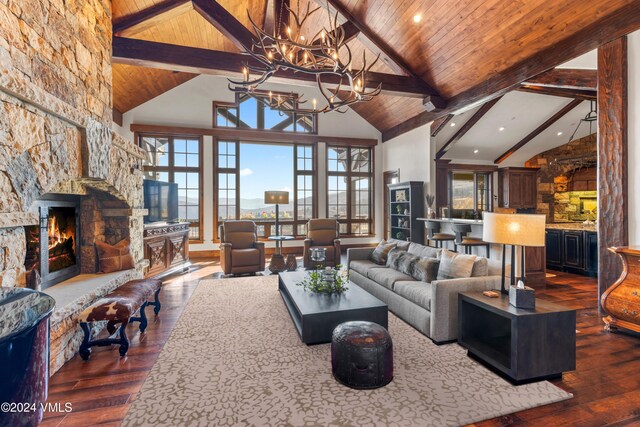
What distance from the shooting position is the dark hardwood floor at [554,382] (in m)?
1.83

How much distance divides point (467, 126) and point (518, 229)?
18.8 ft

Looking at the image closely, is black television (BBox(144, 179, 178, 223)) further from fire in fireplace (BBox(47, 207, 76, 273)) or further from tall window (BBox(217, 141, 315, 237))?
fire in fireplace (BBox(47, 207, 76, 273))

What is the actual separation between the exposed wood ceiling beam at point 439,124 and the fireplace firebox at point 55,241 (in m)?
6.57

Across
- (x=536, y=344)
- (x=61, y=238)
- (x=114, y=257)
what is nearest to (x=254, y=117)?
(x=114, y=257)

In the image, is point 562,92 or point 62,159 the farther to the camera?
point 562,92

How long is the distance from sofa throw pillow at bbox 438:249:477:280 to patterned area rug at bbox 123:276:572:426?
2.27 feet

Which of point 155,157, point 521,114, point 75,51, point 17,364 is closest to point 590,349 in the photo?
point 17,364

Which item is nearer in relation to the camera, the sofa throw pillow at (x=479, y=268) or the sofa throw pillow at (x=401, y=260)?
the sofa throw pillow at (x=479, y=268)

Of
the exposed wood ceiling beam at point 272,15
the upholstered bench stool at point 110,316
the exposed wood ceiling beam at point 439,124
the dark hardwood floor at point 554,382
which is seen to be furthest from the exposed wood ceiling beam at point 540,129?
the upholstered bench stool at point 110,316

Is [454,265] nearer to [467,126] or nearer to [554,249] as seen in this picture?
[554,249]

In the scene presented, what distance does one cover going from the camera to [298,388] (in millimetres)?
2123

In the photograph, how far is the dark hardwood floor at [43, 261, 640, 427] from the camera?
6.00ft

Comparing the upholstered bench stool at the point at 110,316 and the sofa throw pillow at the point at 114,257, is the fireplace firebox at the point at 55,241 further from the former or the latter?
the upholstered bench stool at the point at 110,316

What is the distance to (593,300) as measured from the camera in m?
4.07
